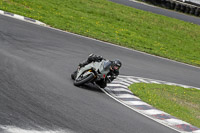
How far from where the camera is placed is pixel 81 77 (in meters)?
10.8

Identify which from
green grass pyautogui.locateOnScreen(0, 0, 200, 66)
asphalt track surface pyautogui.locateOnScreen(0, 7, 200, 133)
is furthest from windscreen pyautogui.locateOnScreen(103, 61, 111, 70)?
green grass pyautogui.locateOnScreen(0, 0, 200, 66)

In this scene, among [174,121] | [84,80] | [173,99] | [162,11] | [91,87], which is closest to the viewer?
[174,121]

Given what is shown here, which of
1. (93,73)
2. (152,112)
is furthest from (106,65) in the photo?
(152,112)

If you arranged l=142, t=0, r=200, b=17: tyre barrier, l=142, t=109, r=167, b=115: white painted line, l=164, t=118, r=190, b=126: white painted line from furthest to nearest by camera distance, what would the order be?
l=142, t=0, r=200, b=17: tyre barrier, l=142, t=109, r=167, b=115: white painted line, l=164, t=118, r=190, b=126: white painted line

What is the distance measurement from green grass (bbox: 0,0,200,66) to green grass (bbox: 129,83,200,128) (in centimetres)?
674

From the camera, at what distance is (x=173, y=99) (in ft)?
42.1

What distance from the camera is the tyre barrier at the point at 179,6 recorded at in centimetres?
3319

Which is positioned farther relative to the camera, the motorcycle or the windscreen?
the windscreen

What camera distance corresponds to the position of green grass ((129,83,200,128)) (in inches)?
430

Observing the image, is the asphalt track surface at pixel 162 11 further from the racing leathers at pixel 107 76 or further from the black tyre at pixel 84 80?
the black tyre at pixel 84 80

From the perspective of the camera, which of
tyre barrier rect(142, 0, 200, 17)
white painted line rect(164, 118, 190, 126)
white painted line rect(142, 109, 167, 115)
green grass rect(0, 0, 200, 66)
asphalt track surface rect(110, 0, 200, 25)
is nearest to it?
white painted line rect(164, 118, 190, 126)

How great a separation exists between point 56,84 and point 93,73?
3.44 ft

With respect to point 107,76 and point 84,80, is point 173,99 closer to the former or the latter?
point 107,76

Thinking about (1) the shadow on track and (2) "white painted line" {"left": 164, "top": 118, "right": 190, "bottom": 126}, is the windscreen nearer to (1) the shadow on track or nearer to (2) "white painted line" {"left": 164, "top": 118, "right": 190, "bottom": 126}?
(1) the shadow on track
